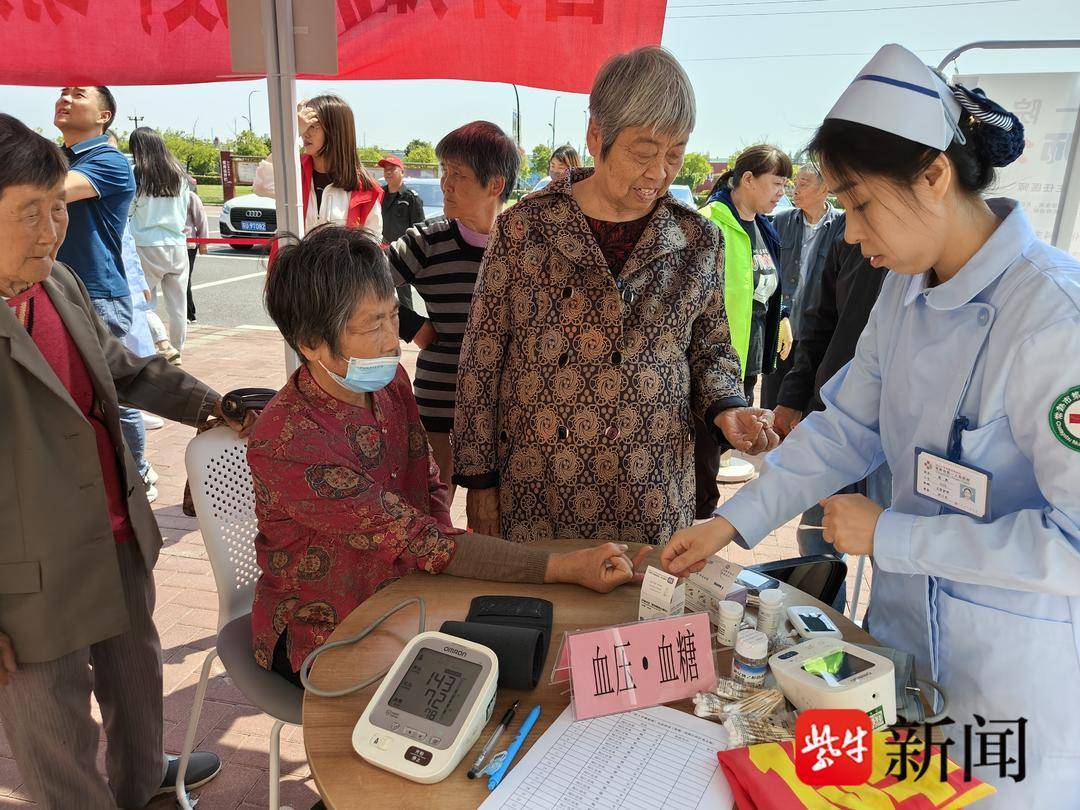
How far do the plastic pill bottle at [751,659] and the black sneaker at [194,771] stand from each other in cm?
179

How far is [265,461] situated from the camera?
5.49 ft

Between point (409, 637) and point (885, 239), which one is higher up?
point (885, 239)

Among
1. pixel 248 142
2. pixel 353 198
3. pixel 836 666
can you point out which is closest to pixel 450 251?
pixel 353 198

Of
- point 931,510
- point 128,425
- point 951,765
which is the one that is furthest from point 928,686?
point 128,425

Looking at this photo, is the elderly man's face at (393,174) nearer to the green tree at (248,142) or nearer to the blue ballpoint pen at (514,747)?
the blue ballpoint pen at (514,747)

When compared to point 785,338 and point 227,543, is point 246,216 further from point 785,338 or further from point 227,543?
point 227,543

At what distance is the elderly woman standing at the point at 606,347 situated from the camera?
1938mm

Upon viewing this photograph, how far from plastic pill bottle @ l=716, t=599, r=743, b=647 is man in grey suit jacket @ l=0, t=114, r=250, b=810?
143 cm

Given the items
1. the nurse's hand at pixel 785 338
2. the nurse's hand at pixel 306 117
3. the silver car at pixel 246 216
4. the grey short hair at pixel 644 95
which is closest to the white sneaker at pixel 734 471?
the nurse's hand at pixel 785 338

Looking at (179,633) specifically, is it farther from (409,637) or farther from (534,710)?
(534,710)

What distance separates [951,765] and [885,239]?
0.82m

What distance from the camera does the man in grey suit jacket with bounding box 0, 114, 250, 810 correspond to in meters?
1.63

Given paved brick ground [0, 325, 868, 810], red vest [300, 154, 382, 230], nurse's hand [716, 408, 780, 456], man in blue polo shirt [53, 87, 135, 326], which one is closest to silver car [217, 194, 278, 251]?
paved brick ground [0, 325, 868, 810]

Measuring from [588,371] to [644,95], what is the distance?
0.69 m
